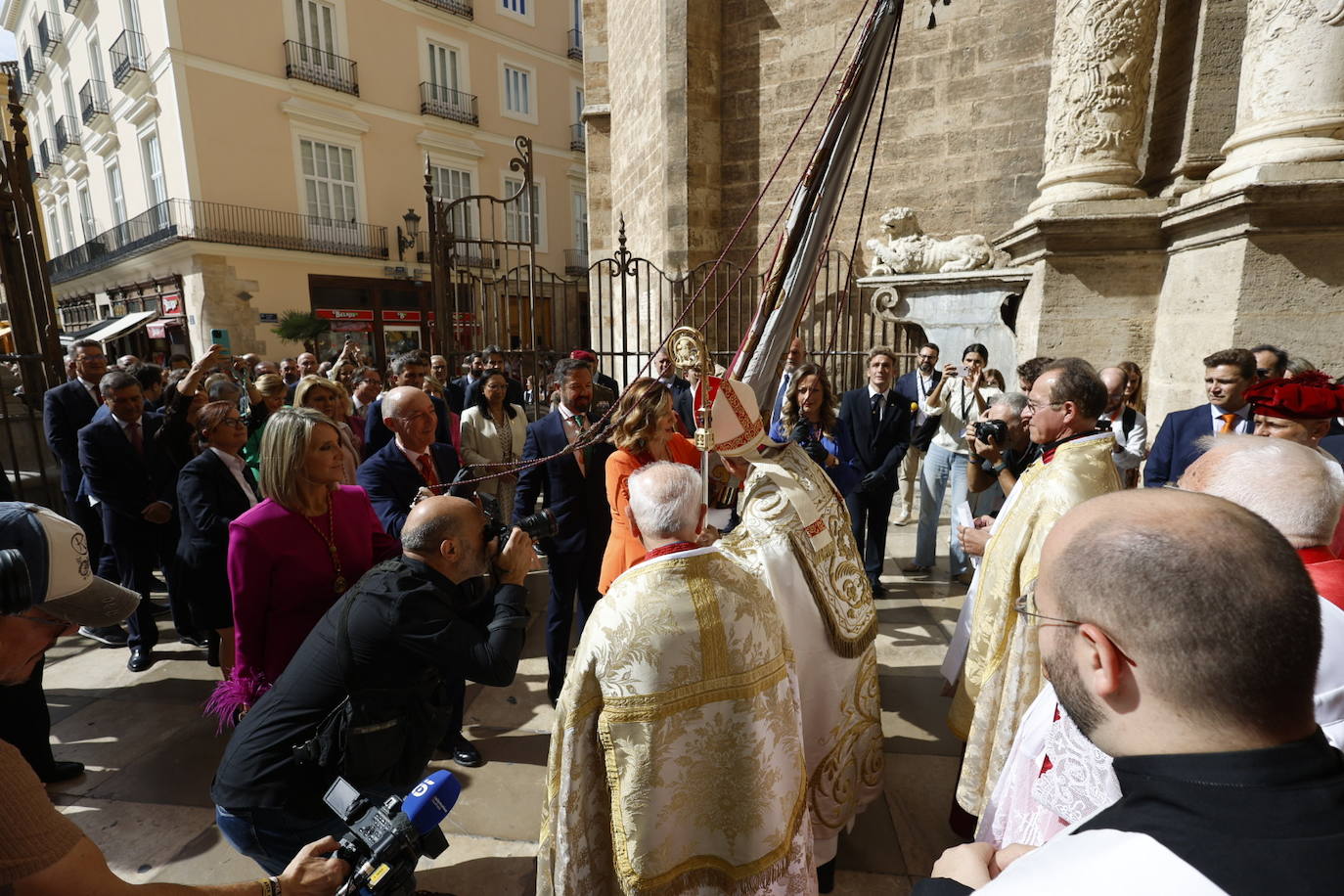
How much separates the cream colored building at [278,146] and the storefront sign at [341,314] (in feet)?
0.21

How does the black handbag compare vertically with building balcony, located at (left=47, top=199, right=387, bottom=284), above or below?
below

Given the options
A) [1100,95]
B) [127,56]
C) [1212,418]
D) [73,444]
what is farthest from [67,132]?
[1212,418]

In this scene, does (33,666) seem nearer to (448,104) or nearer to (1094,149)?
(1094,149)

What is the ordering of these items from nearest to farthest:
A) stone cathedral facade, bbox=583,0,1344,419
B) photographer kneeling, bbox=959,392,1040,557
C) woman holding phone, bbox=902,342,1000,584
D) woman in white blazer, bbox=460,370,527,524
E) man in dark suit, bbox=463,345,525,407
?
1. photographer kneeling, bbox=959,392,1040,557
2. stone cathedral facade, bbox=583,0,1344,419
3. woman in white blazer, bbox=460,370,527,524
4. woman holding phone, bbox=902,342,1000,584
5. man in dark suit, bbox=463,345,525,407

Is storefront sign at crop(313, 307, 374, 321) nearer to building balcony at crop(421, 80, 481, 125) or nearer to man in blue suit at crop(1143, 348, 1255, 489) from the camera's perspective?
building balcony at crop(421, 80, 481, 125)

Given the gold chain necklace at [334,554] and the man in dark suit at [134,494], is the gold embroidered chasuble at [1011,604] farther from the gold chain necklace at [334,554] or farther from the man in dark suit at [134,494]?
the man in dark suit at [134,494]

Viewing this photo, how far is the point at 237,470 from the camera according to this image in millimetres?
3311

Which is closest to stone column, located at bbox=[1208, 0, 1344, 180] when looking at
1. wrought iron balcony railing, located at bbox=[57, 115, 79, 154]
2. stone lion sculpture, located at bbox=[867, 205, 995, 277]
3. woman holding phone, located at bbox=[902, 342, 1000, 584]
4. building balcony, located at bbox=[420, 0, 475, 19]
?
woman holding phone, located at bbox=[902, 342, 1000, 584]

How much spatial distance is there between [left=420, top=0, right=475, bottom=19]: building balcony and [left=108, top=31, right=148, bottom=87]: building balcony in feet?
27.1

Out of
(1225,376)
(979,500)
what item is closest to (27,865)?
(1225,376)

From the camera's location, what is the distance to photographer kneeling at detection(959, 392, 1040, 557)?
8.87ft

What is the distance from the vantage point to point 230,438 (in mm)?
3271

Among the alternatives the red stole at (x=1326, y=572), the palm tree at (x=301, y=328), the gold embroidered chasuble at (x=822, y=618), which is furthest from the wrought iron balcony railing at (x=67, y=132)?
the red stole at (x=1326, y=572)

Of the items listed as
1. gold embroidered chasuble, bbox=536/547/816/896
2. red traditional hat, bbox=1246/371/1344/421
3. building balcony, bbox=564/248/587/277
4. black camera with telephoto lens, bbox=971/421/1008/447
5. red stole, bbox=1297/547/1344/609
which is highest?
building balcony, bbox=564/248/587/277
